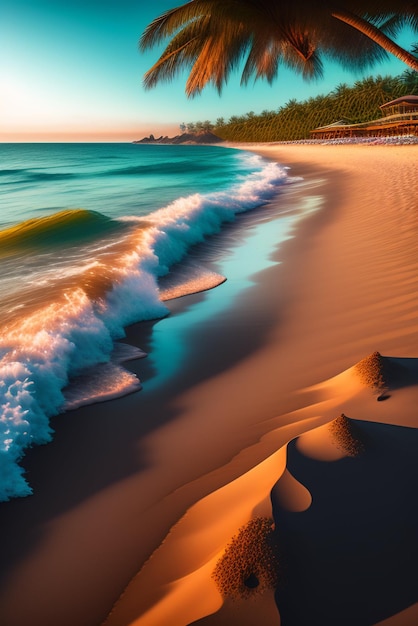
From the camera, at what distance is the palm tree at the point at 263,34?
880 cm

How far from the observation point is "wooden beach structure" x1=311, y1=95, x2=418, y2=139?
33125 mm

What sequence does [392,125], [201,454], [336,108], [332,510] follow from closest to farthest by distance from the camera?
1. [332,510]
2. [201,454]
3. [392,125]
4. [336,108]

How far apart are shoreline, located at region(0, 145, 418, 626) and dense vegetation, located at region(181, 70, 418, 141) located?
61478 mm

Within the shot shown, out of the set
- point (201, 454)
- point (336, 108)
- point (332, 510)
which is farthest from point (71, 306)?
point (336, 108)

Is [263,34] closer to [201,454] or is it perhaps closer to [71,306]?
[71,306]

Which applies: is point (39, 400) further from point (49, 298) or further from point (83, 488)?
point (49, 298)

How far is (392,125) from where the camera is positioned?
36156mm

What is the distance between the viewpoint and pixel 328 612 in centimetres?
121

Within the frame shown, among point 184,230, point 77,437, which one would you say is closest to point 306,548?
point 77,437

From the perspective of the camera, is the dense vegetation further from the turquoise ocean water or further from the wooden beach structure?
the turquoise ocean water

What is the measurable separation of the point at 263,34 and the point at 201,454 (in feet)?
33.4

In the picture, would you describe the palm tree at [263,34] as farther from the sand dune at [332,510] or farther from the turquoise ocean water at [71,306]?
the sand dune at [332,510]

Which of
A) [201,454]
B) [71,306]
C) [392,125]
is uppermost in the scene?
[392,125]

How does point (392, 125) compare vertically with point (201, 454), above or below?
above
